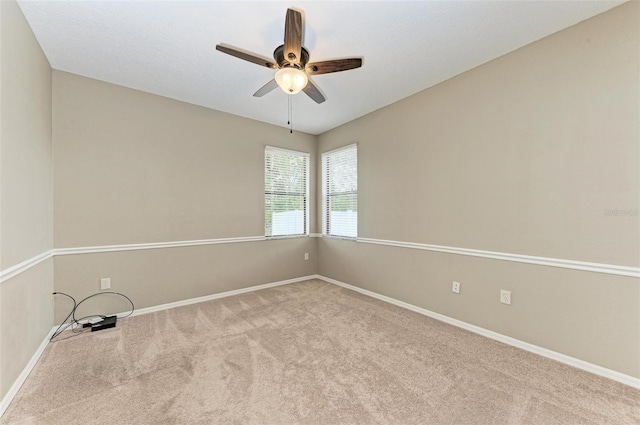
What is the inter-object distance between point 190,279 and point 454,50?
151 inches

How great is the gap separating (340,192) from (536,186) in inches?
100

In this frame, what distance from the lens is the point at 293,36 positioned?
5.66 feet

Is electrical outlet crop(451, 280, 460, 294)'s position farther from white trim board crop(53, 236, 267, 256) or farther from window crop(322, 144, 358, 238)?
white trim board crop(53, 236, 267, 256)

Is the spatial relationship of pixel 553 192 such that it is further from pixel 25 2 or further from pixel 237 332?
pixel 25 2

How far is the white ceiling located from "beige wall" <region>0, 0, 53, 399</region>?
306 mm

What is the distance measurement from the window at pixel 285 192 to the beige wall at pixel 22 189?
241 cm

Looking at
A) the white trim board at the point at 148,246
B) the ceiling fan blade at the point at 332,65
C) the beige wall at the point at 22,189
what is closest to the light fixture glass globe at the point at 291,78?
the ceiling fan blade at the point at 332,65

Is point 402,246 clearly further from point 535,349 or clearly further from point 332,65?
point 332,65

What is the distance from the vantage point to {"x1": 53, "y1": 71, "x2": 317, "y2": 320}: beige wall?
8.73ft

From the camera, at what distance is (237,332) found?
2.56 m

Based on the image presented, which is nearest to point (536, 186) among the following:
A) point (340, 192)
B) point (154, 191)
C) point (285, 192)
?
point (340, 192)

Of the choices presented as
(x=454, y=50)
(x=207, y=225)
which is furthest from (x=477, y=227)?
(x=207, y=225)

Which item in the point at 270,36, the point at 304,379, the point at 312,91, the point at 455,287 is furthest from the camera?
the point at 455,287

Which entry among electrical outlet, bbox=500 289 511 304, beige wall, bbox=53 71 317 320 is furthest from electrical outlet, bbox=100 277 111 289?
electrical outlet, bbox=500 289 511 304
